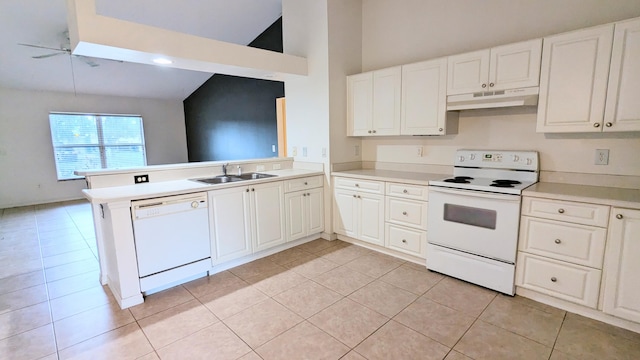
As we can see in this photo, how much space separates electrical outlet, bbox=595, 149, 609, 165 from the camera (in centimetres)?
239

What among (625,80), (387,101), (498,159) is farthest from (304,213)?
(625,80)

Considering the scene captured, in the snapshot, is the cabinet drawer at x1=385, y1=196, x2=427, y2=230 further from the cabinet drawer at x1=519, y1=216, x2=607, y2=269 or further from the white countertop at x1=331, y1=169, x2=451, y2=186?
the cabinet drawer at x1=519, y1=216, x2=607, y2=269

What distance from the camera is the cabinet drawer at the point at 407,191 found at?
9.67 ft

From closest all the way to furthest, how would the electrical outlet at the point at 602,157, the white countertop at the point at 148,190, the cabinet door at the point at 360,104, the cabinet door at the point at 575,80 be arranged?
the cabinet door at the point at 575,80
the white countertop at the point at 148,190
the electrical outlet at the point at 602,157
the cabinet door at the point at 360,104

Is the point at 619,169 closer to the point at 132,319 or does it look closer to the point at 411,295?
the point at 411,295

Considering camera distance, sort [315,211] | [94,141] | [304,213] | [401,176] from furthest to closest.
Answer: [94,141], [315,211], [304,213], [401,176]

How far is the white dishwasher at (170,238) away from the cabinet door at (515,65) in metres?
2.84

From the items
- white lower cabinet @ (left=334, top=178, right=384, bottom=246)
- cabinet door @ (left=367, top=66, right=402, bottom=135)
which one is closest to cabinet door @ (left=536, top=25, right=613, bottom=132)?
cabinet door @ (left=367, top=66, right=402, bottom=135)

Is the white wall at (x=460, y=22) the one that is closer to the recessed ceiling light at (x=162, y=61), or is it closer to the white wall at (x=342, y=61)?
the white wall at (x=342, y=61)

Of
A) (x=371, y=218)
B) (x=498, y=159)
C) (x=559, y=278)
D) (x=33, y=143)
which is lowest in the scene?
(x=559, y=278)

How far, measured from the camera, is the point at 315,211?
3.79m

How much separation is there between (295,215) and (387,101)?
1722 mm

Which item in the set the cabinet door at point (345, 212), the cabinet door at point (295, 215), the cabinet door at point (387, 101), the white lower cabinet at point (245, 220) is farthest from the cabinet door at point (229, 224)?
the cabinet door at point (387, 101)

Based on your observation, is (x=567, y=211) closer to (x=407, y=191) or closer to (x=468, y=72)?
(x=407, y=191)
